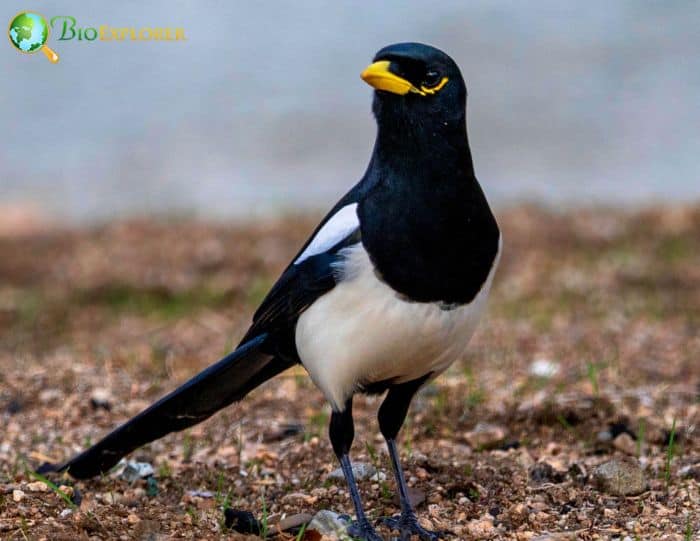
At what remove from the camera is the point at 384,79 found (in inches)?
140

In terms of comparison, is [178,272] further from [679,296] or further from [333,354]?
[333,354]

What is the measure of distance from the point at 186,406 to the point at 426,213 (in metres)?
1.13

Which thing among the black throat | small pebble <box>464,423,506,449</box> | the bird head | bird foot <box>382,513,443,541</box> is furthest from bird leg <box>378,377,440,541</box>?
the bird head

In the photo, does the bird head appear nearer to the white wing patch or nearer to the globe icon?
the white wing patch

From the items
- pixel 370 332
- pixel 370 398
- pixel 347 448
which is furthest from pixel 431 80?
pixel 370 398

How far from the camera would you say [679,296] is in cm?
667

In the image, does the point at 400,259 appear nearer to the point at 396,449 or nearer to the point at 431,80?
the point at 431,80

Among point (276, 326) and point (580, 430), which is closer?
point (276, 326)

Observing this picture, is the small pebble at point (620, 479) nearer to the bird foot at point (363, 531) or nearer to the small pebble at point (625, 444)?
the small pebble at point (625, 444)

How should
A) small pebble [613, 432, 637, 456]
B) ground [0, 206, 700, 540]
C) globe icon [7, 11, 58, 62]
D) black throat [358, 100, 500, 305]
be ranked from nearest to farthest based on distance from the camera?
black throat [358, 100, 500, 305]
ground [0, 206, 700, 540]
small pebble [613, 432, 637, 456]
globe icon [7, 11, 58, 62]

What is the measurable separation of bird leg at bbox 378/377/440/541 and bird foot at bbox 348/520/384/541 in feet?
0.34

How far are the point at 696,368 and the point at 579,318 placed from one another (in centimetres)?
89

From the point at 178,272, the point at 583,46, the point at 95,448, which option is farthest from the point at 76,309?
the point at 583,46

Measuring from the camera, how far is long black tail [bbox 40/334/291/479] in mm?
4105
